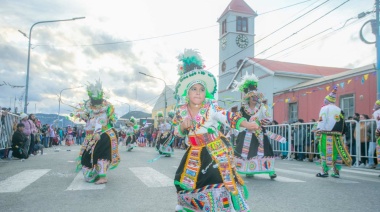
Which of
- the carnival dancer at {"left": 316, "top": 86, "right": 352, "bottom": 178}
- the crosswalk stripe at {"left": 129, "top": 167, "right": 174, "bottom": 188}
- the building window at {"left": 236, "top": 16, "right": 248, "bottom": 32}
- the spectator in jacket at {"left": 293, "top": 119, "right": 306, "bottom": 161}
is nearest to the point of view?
the crosswalk stripe at {"left": 129, "top": 167, "right": 174, "bottom": 188}

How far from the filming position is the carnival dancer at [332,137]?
27.2ft

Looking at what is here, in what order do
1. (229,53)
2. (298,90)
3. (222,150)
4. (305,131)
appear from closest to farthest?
(222,150), (305,131), (298,90), (229,53)

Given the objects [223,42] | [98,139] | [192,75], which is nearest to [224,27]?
[223,42]

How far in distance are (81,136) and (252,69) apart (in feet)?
61.1

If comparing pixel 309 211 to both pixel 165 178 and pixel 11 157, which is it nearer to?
pixel 165 178

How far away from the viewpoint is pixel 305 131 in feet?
51.4

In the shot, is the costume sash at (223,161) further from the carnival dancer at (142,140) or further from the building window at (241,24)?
the building window at (241,24)

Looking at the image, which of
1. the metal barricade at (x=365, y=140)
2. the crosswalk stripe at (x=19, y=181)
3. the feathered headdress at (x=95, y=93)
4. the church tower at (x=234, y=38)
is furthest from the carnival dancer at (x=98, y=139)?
the church tower at (x=234, y=38)

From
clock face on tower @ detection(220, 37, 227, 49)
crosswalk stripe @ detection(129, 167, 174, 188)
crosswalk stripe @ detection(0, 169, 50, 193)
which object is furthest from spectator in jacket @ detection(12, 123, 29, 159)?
clock face on tower @ detection(220, 37, 227, 49)

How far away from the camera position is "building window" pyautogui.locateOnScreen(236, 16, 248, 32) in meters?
45.0

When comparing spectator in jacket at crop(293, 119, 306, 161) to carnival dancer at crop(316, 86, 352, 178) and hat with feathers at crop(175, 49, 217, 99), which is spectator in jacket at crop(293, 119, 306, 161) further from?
hat with feathers at crop(175, 49, 217, 99)

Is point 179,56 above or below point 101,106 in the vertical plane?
above

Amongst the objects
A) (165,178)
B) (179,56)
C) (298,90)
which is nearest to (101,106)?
(165,178)

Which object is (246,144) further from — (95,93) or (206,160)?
(206,160)
